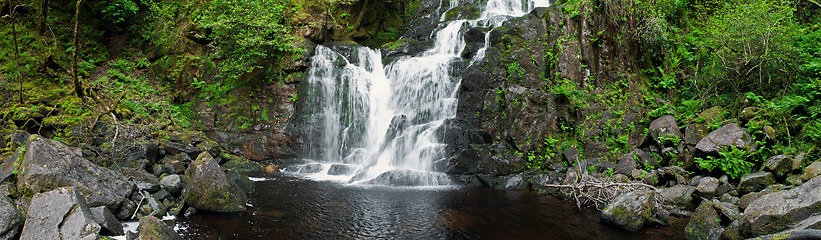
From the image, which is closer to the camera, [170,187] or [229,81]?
[170,187]

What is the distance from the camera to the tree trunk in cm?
1275

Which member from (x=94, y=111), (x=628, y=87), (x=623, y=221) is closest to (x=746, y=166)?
(x=623, y=221)

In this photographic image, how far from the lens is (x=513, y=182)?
1198 centimetres

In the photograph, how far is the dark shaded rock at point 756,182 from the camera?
315 inches

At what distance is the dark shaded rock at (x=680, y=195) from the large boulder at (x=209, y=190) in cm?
945

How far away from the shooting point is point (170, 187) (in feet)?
26.4

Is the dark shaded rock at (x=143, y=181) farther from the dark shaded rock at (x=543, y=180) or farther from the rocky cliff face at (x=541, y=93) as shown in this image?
the dark shaded rock at (x=543, y=180)

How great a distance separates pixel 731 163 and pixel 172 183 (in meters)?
12.3

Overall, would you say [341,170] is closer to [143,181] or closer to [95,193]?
[143,181]

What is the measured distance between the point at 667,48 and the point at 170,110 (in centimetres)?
1874

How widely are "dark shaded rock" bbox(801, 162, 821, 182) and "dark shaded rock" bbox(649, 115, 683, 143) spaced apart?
10.9 ft

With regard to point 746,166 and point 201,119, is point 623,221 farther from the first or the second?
point 201,119

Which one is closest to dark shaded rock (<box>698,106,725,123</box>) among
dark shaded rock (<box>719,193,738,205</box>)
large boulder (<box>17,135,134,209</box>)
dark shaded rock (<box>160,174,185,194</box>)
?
dark shaded rock (<box>719,193,738,205</box>)

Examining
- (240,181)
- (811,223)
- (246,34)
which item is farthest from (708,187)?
(246,34)
